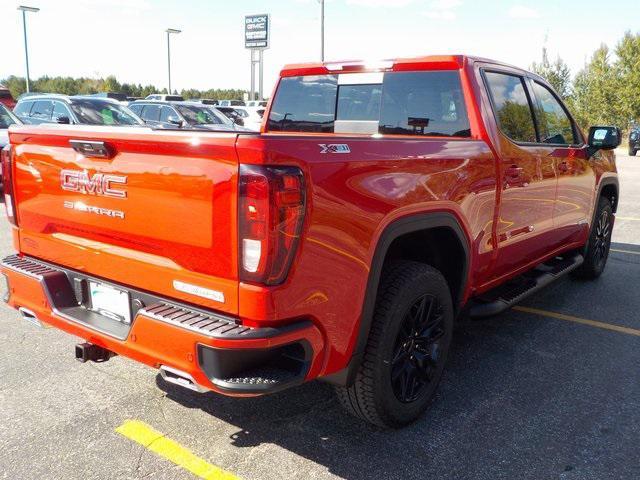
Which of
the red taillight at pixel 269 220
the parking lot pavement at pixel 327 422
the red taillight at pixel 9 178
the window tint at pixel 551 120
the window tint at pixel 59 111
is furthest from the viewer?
the window tint at pixel 59 111

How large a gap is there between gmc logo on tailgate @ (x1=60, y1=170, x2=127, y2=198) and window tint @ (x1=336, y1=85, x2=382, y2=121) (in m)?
1.97

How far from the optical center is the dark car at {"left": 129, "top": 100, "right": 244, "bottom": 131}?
1520cm

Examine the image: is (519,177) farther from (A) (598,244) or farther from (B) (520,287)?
(A) (598,244)

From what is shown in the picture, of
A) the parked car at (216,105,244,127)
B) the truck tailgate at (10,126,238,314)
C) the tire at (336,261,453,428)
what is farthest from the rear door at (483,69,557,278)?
the parked car at (216,105,244,127)

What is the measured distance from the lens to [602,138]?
4.74 m

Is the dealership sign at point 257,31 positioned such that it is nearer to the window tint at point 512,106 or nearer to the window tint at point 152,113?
the window tint at point 152,113

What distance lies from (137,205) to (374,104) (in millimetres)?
2021

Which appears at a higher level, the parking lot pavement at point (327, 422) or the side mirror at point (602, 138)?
the side mirror at point (602, 138)

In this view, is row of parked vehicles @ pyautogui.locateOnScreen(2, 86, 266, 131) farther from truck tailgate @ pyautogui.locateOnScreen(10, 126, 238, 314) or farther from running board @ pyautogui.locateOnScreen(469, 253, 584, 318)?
truck tailgate @ pyautogui.locateOnScreen(10, 126, 238, 314)

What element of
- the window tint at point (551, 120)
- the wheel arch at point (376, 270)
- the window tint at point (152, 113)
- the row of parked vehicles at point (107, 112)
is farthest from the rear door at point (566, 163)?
the window tint at point (152, 113)

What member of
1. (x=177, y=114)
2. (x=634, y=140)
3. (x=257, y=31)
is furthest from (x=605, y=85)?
(x=177, y=114)

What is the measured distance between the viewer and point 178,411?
3.06 metres

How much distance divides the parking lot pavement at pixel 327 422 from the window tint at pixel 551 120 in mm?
1558

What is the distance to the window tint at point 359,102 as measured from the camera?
3871mm
